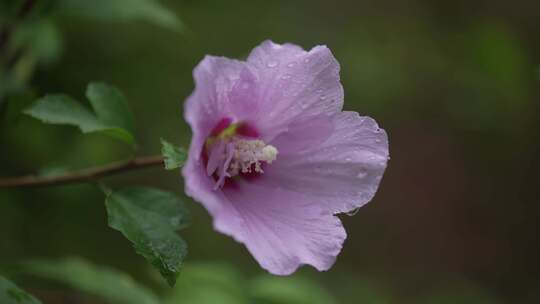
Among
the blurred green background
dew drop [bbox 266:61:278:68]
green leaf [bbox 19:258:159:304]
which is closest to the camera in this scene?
dew drop [bbox 266:61:278:68]

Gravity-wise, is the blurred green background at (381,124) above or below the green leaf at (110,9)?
below

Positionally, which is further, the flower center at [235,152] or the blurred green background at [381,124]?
the blurred green background at [381,124]

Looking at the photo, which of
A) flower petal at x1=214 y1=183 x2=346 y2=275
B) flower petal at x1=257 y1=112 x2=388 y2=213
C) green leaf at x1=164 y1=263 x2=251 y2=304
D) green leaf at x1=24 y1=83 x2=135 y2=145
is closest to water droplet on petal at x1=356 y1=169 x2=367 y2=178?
flower petal at x1=257 y1=112 x2=388 y2=213

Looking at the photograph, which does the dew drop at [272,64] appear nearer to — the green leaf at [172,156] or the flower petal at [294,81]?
the flower petal at [294,81]

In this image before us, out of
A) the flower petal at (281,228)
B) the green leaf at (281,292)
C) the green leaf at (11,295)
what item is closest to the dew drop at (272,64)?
the flower petal at (281,228)

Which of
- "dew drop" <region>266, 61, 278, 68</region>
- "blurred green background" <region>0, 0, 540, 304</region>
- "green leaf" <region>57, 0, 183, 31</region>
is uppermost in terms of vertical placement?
"dew drop" <region>266, 61, 278, 68</region>

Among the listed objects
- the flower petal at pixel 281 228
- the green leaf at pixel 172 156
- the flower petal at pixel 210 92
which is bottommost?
the flower petal at pixel 281 228

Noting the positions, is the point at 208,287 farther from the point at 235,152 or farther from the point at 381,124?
the point at 381,124

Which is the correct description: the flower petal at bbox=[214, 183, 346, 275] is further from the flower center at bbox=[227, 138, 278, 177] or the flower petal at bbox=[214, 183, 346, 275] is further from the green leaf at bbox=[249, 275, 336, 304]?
the green leaf at bbox=[249, 275, 336, 304]

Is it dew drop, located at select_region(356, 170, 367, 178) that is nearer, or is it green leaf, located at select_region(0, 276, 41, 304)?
green leaf, located at select_region(0, 276, 41, 304)
